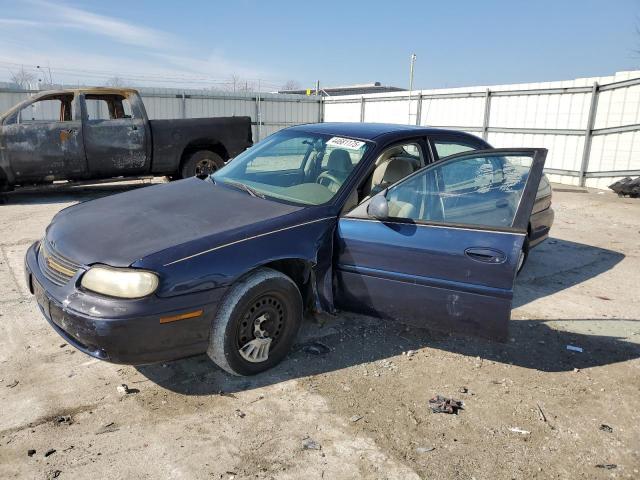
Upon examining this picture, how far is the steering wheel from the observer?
147 inches

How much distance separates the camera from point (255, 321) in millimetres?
3135

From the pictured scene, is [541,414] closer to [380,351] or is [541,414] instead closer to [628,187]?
[380,351]

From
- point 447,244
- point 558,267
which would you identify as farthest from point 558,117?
point 447,244

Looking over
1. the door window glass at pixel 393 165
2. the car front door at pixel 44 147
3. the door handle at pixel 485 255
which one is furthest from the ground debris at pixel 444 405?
the car front door at pixel 44 147

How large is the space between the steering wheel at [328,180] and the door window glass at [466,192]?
1.51 ft

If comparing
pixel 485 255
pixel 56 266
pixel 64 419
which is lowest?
pixel 64 419

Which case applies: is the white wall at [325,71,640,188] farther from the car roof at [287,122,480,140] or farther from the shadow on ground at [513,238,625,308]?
the car roof at [287,122,480,140]

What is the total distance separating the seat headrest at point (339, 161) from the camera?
12.6ft

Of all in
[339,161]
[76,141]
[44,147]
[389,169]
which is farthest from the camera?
[76,141]

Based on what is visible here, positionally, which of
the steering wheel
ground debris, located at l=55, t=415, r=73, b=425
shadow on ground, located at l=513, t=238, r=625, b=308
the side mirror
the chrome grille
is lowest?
ground debris, located at l=55, t=415, r=73, b=425

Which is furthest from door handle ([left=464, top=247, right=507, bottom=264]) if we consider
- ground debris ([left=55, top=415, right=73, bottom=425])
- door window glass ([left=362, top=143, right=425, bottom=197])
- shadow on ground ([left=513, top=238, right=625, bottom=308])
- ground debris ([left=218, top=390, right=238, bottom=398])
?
ground debris ([left=55, top=415, right=73, bottom=425])

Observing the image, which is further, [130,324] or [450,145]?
[450,145]

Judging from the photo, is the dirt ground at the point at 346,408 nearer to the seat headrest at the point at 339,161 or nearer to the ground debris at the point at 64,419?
the ground debris at the point at 64,419

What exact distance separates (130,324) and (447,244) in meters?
1.97
